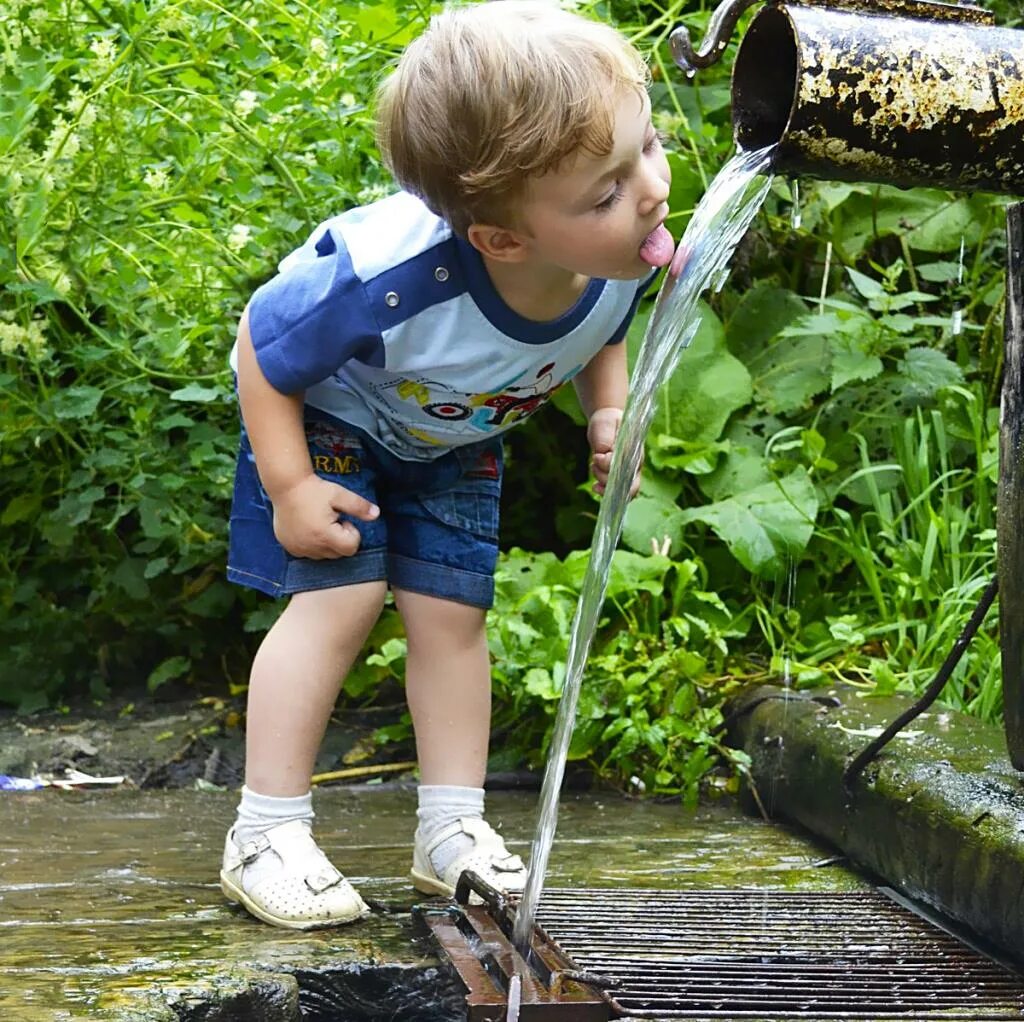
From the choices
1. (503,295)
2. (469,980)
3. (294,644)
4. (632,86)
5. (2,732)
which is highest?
(632,86)

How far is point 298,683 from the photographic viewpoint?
2227 mm

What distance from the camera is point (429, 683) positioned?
2.39m

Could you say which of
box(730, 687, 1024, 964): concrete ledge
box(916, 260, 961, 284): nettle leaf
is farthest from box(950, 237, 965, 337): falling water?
box(730, 687, 1024, 964): concrete ledge

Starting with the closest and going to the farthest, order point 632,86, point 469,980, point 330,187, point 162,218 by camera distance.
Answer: point 469,980
point 632,86
point 330,187
point 162,218

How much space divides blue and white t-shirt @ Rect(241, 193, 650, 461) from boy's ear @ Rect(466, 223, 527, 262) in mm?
67

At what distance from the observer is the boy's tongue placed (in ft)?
6.77

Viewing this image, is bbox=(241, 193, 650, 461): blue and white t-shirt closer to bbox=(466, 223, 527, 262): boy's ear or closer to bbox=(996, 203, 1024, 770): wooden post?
bbox=(466, 223, 527, 262): boy's ear

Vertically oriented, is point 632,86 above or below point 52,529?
above

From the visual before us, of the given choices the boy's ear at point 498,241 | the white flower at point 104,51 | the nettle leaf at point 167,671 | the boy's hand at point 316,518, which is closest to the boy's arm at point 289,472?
the boy's hand at point 316,518

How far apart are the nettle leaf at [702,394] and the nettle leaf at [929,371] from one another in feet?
1.18

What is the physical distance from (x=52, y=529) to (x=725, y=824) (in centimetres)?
171

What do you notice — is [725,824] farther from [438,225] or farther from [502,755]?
[438,225]

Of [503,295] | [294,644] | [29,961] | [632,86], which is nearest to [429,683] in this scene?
[294,644]

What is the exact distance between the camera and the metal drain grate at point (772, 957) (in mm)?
1776
